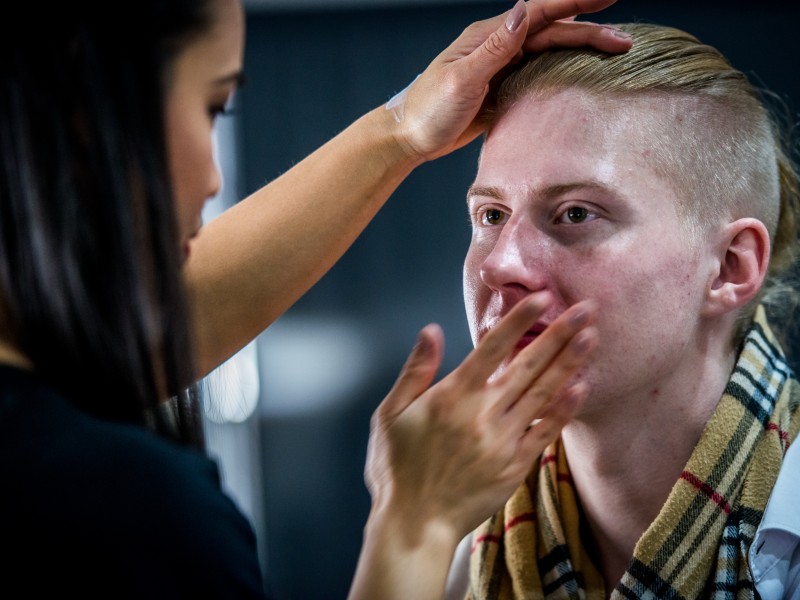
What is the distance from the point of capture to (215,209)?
3.85 metres

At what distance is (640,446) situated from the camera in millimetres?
1374

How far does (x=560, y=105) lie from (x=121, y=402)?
32.3 inches

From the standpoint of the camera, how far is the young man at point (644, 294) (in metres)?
1.27

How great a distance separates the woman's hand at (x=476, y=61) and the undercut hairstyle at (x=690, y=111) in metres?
0.03

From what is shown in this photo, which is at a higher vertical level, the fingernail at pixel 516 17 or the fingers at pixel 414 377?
the fingernail at pixel 516 17

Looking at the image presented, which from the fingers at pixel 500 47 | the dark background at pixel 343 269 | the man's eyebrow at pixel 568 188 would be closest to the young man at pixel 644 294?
the man's eyebrow at pixel 568 188

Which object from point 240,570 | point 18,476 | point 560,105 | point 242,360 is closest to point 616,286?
point 560,105

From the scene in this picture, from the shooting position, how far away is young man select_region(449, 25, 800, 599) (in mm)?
1273

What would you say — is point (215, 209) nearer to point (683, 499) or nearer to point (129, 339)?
point (683, 499)

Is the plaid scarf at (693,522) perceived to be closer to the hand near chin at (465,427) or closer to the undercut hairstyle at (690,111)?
the undercut hairstyle at (690,111)

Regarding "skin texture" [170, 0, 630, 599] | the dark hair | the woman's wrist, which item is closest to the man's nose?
"skin texture" [170, 0, 630, 599]

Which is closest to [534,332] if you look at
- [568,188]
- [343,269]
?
[568,188]

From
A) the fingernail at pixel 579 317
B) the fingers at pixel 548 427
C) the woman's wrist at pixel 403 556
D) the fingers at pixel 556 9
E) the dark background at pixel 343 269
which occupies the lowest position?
the dark background at pixel 343 269

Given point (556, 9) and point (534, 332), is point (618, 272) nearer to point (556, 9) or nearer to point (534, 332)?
point (534, 332)
